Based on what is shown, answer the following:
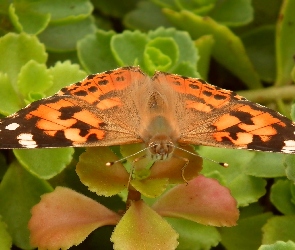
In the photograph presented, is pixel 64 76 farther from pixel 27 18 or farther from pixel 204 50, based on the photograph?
pixel 204 50

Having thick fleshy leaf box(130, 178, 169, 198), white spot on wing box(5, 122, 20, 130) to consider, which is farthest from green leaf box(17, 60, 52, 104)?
thick fleshy leaf box(130, 178, 169, 198)

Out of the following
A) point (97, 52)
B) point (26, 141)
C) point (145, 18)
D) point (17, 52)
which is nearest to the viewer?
point (26, 141)

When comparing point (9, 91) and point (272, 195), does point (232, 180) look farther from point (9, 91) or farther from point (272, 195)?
point (9, 91)

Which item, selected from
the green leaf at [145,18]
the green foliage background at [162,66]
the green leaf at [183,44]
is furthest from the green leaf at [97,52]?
the green leaf at [145,18]

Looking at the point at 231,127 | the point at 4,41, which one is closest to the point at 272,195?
the point at 231,127

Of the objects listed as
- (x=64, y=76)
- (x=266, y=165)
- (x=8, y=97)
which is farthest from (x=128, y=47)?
(x=266, y=165)

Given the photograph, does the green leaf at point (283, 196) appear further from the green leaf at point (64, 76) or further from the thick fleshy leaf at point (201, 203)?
the green leaf at point (64, 76)
